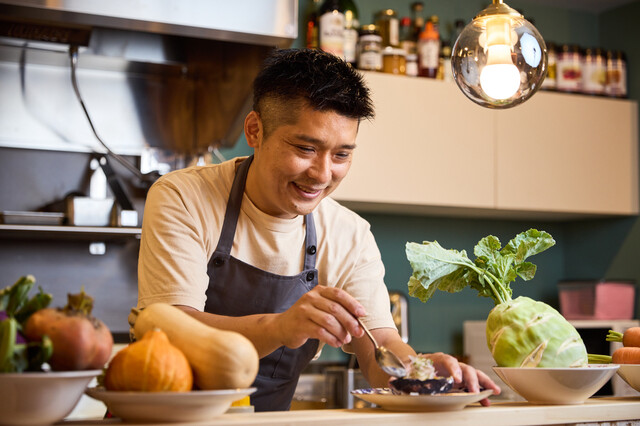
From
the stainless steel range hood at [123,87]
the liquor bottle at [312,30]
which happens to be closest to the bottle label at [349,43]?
the liquor bottle at [312,30]

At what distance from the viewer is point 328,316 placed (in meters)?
0.99

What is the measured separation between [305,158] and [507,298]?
439 millimetres

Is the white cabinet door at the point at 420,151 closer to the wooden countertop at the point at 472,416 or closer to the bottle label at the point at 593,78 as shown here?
the bottle label at the point at 593,78

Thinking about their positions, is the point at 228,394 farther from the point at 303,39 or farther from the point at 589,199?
the point at 589,199

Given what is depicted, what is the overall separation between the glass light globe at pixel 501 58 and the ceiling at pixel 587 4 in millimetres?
2333

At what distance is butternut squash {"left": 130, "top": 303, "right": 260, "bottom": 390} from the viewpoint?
833 mm

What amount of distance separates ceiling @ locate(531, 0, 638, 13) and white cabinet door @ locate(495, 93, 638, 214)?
53 centimetres

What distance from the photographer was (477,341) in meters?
3.08

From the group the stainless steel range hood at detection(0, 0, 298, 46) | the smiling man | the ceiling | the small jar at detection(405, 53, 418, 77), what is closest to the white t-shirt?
the smiling man

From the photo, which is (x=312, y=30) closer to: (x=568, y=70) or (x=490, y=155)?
(x=490, y=155)

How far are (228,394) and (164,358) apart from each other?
0.08 m

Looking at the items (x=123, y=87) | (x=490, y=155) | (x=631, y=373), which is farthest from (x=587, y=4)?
(x=631, y=373)

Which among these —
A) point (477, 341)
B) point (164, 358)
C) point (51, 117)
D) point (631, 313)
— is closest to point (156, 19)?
point (51, 117)

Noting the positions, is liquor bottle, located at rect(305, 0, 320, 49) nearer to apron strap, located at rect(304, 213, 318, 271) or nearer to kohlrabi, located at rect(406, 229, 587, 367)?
apron strap, located at rect(304, 213, 318, 271)
